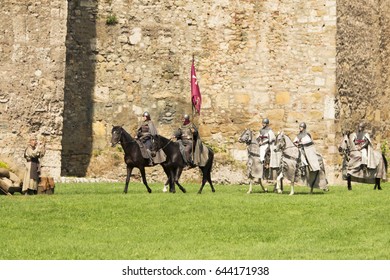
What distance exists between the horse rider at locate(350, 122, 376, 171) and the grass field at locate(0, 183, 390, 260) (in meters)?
2.28

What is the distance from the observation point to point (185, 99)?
36594 mm

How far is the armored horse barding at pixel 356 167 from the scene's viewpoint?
105 feet

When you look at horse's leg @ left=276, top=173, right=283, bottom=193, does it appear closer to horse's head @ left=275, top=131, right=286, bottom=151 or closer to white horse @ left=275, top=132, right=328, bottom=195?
white horse @ left=275, top=132, right=328, bottom=195

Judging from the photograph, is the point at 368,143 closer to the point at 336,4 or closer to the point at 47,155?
the point at 336,4

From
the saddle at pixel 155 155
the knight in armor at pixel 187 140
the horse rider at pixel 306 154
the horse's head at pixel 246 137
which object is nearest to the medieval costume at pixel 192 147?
the knight in armor at pixel 187 140

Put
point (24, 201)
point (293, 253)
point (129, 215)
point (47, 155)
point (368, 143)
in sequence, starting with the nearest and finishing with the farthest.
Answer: point (293, 253) → point (129, 215) → point (24, 201) → point (368, 143) → point (47, 155)

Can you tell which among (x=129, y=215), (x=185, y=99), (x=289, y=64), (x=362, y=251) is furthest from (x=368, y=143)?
(x=362, y=251)

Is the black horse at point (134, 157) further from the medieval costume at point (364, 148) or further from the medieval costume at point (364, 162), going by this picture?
the medieval costume at point (364, 148)

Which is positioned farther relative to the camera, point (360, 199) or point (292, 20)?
point (292, 20)

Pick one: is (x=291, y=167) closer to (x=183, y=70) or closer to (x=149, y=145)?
(x=149, y=145)

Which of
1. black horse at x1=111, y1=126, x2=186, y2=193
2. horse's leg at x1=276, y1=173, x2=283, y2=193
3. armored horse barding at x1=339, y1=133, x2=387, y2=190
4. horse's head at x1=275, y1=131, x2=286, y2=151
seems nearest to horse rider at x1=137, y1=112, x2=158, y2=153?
black horse at x1=111, y1=126, x2=186, y2=193

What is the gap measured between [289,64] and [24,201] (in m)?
10.7

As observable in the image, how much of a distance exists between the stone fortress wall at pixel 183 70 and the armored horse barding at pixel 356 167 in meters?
2.19

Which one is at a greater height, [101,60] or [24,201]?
[101,60]
